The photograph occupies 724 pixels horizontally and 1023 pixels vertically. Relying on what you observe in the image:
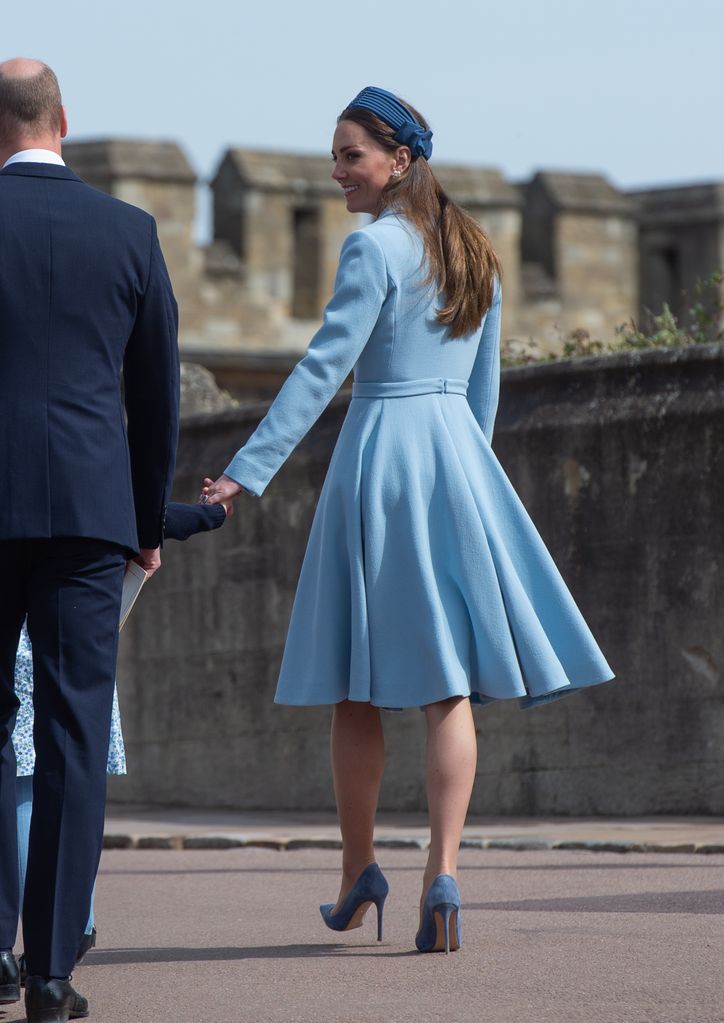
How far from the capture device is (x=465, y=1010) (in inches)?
159

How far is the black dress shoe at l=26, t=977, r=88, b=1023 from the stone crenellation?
2032cm

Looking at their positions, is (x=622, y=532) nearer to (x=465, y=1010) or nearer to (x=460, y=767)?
(x=460, y=767)

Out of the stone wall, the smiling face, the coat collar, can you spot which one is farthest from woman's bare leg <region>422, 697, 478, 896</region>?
the stone wall

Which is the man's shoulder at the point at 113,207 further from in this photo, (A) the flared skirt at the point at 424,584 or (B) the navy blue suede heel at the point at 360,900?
(B) the navy blue suede heel at the point at 360,900

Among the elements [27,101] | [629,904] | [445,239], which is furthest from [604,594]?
[27,101]

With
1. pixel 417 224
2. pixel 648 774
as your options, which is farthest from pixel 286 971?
pixel 648 774

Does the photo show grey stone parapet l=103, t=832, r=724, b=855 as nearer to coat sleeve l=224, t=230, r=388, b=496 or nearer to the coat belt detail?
the coat belt detail

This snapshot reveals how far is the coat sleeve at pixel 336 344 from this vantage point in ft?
16.3

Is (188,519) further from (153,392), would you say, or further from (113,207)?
(113,207)

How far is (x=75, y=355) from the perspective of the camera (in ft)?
14.0

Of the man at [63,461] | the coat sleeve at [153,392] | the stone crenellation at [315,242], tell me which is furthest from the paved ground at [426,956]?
the stone crenellation at [315,242]

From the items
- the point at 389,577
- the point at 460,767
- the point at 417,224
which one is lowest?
the point at 460,767

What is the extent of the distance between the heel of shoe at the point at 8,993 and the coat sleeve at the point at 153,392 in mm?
987

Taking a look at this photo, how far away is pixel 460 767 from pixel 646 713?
12.2 ft
